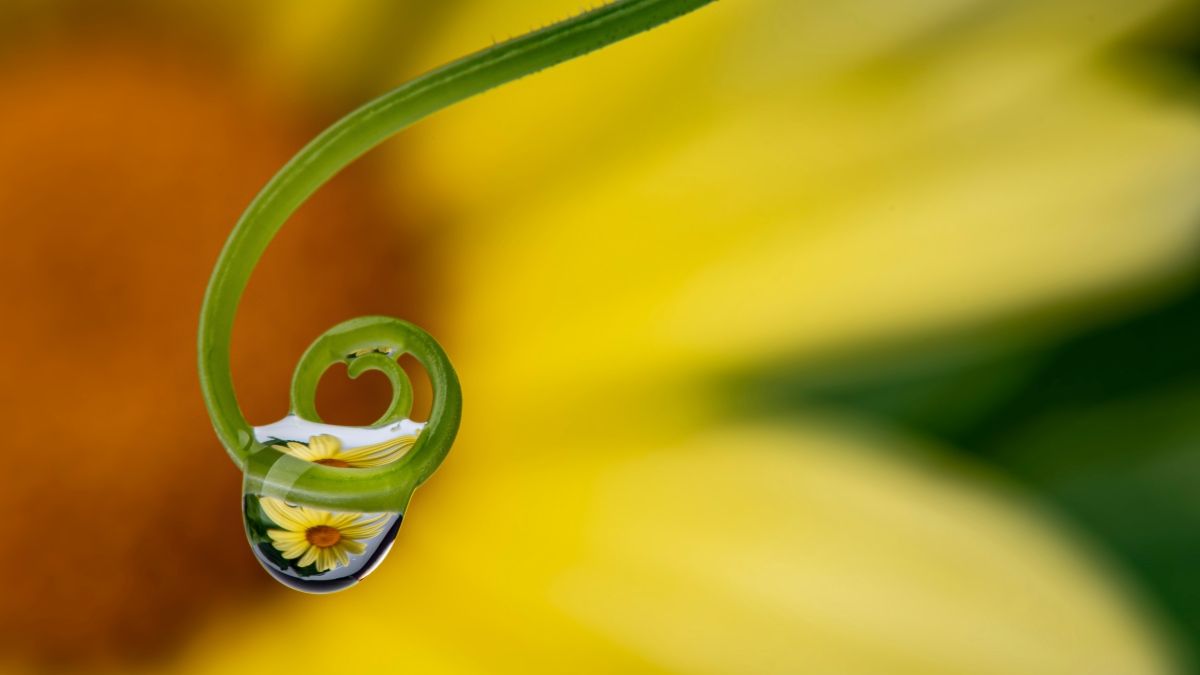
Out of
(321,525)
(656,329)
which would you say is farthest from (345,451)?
(656,329)

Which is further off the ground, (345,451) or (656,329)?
(656,329)

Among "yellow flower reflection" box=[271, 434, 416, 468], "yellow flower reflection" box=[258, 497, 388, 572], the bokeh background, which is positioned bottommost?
"yellow flower reflection" box=[258, 497, 388, 572]

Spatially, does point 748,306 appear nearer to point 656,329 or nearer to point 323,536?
point 656,329

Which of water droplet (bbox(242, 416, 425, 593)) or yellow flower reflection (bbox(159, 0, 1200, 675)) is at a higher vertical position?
yellow flower reflection (bbox(159, 0, 1200, 675))

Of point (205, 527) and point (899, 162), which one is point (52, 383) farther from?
point (899, 162)

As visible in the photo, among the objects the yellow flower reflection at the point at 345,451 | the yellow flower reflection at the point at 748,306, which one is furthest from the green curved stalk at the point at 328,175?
the yellow flower reflection at the point at 748,306

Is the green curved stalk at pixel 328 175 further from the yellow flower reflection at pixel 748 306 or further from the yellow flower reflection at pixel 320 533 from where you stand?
the yellow flower reflection at pixel 748 306

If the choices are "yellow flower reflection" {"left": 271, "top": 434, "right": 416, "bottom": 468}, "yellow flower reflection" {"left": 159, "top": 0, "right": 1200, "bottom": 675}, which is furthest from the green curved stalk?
"yellow flower reflection" {"left": 159, "top": 0, "right": 1200, "bottom": 675}

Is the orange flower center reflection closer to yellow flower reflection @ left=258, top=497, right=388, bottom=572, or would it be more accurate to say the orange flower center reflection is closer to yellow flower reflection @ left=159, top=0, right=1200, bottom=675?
yellow flower reflection @ left=258, top=497, right=388, bottom=572
